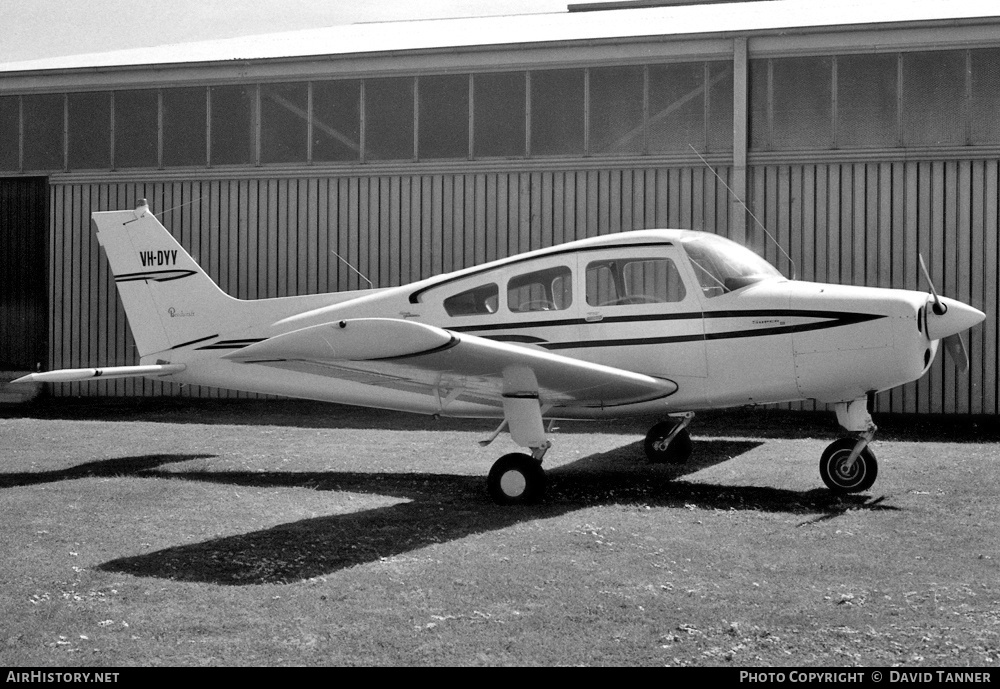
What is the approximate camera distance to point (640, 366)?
10.1 m

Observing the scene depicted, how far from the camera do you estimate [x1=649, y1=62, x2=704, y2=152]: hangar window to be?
18.0m

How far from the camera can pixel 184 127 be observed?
2036 cm

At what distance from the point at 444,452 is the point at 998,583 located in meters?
7.37

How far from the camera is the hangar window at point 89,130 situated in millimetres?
20656

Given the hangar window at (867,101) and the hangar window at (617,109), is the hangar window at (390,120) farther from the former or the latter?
the hangar window at (867,101)

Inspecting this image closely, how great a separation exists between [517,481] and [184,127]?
13666 millimetres

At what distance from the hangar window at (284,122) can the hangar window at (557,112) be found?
429 cm

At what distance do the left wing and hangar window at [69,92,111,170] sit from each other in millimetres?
11832

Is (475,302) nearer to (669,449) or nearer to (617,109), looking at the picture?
(669,449)

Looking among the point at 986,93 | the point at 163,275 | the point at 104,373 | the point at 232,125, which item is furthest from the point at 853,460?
the point at 232,125

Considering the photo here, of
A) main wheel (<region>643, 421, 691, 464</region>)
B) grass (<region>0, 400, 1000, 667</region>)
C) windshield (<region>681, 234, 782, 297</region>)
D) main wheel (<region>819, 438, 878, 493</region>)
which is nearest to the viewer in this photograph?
grass (<region>0, 400, 1000, 667</region>)

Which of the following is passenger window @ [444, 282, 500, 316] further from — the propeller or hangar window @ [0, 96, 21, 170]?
hangar window @ [0, 96, 21, 170]

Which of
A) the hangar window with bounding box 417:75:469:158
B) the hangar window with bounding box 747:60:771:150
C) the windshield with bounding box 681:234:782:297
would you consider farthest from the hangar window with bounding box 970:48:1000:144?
the windshield with bounding box 681:234:782:297

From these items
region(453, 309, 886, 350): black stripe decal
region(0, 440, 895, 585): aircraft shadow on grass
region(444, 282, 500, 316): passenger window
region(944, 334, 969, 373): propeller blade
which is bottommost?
region(0, 440, 895, 585): aircraft shadow on grass
